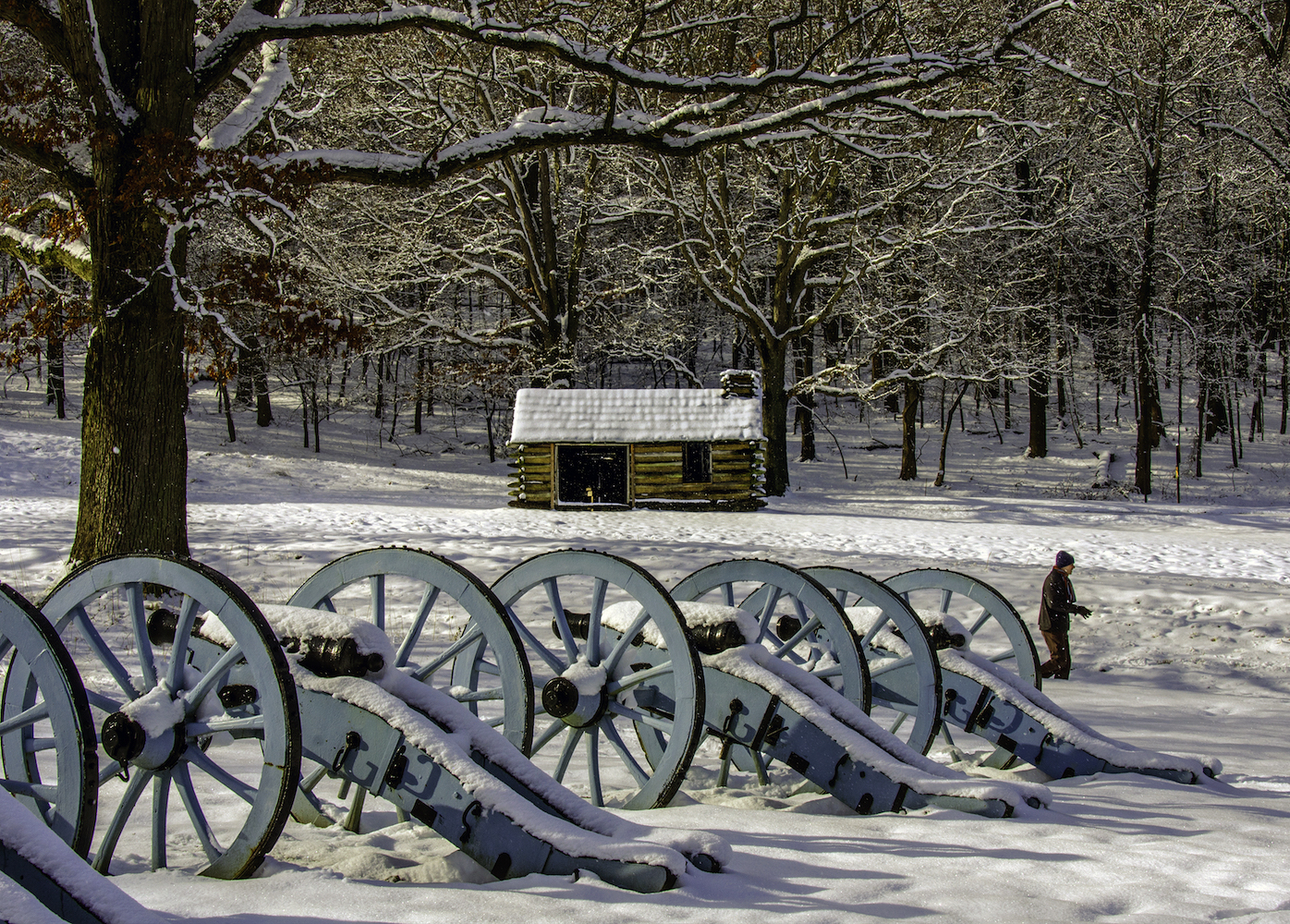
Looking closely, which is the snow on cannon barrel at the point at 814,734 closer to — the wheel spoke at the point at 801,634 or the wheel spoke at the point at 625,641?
the wheel spoke at the point at 625,641

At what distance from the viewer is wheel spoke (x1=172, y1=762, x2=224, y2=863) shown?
142 inches

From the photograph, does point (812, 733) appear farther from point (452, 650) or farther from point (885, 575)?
point (885, 575)

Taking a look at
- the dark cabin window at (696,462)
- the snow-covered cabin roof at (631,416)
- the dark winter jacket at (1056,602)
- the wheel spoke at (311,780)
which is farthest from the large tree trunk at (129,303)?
the dark cabin window at (696,462)

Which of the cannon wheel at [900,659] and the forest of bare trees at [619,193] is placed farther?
the forest of bare trees at [619,193]

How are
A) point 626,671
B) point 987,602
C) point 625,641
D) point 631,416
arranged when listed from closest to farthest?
point 625,641 → point 626,671 → point 987,602 → point 631,416

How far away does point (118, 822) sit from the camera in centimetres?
359

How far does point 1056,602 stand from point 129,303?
8.87 m

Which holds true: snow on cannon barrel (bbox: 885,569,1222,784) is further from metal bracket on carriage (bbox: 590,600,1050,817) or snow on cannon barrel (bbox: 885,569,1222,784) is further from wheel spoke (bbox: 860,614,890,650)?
metal bracket on carriage (bbox: 590,600,1050,817)

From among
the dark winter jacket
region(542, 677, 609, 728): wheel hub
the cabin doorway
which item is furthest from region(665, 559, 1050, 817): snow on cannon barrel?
the cabin doorway

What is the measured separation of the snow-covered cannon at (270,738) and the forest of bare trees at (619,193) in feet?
16.9

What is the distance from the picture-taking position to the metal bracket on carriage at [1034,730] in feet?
19.4

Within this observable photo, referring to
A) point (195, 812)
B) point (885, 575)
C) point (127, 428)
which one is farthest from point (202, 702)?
point (885, 575)

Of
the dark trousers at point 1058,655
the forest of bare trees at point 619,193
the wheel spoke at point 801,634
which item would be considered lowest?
the dark trousers at point 1058,655

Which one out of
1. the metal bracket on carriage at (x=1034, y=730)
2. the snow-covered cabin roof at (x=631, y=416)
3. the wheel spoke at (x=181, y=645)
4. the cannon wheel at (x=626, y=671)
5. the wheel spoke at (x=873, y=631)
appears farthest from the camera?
the snow-covered cabin roof at (x=631, y=416)
